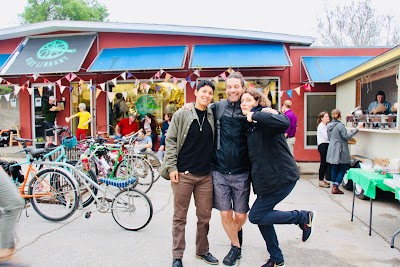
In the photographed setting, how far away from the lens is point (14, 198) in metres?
2.84

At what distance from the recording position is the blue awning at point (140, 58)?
32.1 ft

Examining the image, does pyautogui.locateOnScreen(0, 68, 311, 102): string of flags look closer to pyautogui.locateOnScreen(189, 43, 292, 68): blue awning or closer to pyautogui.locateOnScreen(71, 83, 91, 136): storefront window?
pyautogui.locateOnScreen(71, 83, 91, 136): storefront window

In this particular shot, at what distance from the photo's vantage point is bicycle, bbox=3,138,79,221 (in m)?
4.77

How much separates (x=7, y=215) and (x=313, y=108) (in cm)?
940

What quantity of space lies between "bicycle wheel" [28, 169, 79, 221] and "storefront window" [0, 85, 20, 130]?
26.5ft

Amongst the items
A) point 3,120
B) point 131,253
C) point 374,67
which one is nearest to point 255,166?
point 131,253

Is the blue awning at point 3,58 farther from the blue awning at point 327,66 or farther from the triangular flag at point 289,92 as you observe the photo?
the blue awning at point 327,66

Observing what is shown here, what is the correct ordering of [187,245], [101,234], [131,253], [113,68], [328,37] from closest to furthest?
[131,253] < [187,245] < [101,234] < [113,68] < [328,37]

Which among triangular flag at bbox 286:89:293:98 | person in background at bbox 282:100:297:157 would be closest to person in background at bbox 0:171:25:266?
person in background at bbox 282:100:297:157

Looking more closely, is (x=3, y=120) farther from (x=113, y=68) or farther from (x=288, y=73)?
(x=288, y=73)

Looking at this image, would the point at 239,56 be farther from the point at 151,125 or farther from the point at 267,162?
the point at 267,162

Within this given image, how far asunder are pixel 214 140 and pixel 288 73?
7.69 m

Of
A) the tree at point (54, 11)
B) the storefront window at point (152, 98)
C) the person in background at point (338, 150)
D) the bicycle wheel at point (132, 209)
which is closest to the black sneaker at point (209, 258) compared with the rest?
the bicycle wheel at point (132, 209)

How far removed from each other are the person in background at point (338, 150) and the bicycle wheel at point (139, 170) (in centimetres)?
364
